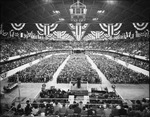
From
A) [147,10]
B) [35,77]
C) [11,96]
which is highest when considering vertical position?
[147,10]

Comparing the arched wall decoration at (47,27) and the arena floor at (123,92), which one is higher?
the arched wall decoration at (47,27)

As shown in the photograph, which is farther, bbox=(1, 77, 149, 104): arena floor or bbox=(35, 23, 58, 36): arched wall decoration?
bbox=(35, 23, 58, 36): arched wall decoration

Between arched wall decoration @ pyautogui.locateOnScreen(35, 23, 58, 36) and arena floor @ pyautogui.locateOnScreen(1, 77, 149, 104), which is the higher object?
arched wall decoration @ pyautogui.locateOnScreen(35, 23, 58, 36)

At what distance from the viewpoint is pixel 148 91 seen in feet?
49.2

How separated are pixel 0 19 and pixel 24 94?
6.40 meters

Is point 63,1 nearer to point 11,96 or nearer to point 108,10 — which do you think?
point 108,10

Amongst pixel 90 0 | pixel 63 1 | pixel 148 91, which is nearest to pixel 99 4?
pixel 90 0

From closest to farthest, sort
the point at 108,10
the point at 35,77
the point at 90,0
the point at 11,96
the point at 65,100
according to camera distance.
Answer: the point at 90,0, the point at 65,100, the point at 108,10, the point at 11,96, the point at 35,77

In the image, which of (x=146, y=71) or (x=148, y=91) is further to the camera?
(x=146, y=71)

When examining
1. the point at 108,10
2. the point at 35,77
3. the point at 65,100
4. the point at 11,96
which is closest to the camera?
the point at 65,100

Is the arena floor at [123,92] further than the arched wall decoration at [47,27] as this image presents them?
No

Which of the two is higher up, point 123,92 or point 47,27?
point 47,27

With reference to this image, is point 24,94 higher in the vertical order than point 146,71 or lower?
lower

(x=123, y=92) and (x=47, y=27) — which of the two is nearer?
(x=123, y=92)
